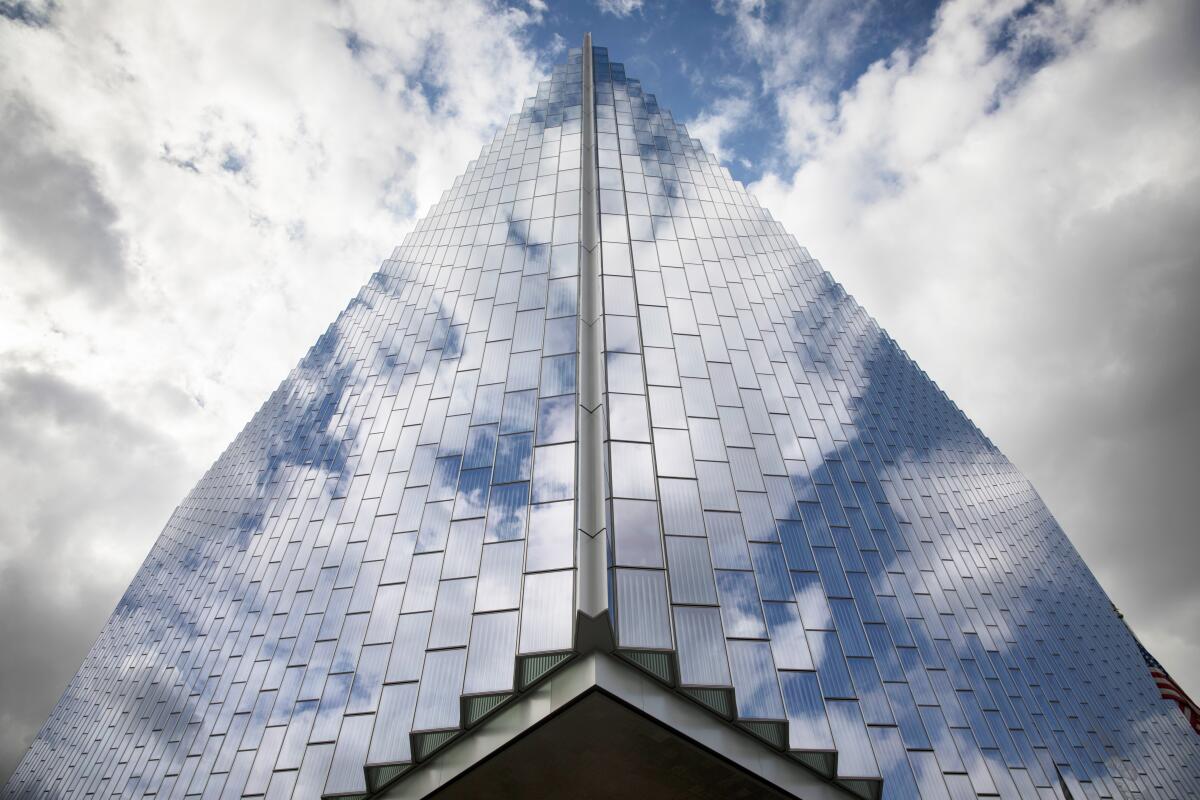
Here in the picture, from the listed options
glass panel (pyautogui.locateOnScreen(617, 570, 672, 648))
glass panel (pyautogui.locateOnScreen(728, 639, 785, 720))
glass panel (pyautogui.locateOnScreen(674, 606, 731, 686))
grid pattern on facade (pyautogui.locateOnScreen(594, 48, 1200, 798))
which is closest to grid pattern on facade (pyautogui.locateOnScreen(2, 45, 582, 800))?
glass panel (pyautogui.locateOnScreen(617, 570, 672, 648))

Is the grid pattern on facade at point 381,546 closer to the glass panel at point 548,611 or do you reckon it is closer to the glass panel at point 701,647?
the glass panel at point 548,611

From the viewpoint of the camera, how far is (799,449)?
78.4 feet

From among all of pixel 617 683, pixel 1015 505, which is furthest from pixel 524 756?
pixel 1015 505

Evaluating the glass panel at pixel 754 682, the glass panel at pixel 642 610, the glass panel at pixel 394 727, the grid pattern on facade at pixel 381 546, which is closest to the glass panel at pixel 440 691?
the grid pattern on facade at pixel 381 546

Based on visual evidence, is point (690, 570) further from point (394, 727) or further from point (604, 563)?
point (394, 727)

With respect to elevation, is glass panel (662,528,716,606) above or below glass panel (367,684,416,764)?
above

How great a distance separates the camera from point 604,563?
50.0 ft

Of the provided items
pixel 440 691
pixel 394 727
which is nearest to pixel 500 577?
pixel 440 691

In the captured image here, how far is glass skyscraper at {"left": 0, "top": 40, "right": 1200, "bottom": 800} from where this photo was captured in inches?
598

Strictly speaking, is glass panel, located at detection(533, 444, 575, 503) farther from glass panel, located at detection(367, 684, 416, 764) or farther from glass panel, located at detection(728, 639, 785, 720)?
glass panel, located at detection(367, 684, 416, 764)

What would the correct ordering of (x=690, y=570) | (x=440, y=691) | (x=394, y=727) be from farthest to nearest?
(x=690, y=570) < (x=394, y=727) < (x=440, y=691)

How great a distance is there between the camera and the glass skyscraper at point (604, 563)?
49.8ft

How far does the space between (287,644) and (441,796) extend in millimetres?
8779

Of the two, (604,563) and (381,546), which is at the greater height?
(381,546)
